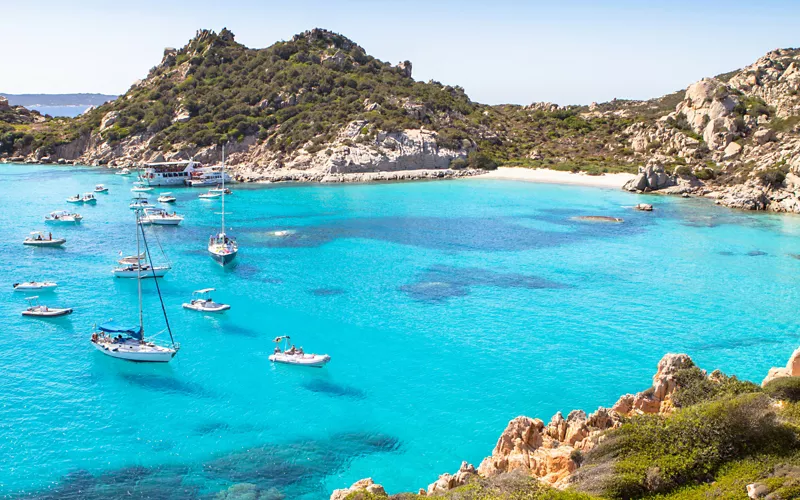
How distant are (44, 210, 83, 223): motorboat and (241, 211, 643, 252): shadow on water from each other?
2391 centimetres

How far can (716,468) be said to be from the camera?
65.3 feet

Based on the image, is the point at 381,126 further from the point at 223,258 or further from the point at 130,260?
the point at 130,260

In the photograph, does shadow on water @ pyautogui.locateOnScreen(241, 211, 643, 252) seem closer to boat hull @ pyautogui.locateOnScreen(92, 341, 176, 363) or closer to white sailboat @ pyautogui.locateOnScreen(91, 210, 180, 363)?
white sailboat @ pyautogui.locateOnScreen(91, 210, 180, 363)

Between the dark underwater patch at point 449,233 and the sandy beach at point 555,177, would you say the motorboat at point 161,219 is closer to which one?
the dark underwater patch at point 449,233

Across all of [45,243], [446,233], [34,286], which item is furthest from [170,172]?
[34,286]

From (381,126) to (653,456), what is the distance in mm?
117744

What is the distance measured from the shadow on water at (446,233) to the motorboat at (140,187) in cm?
3660

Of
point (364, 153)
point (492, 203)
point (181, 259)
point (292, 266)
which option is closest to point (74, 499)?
point (292, 266)

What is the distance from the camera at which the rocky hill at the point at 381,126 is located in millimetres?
119125

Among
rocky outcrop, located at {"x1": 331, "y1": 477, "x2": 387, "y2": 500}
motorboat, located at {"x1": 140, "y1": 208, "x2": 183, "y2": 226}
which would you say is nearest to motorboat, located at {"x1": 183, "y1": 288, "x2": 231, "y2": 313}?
rocky outcrop, located at {"x1": 331, "y1": 477, "x2": 387, "y2": 500}

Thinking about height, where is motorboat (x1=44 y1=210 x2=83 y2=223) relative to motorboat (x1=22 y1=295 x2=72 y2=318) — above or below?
above

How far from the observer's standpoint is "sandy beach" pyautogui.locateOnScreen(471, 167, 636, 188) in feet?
388

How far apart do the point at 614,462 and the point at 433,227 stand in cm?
6017

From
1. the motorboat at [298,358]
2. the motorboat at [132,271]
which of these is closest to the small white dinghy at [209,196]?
the motorboat at [132,271]
